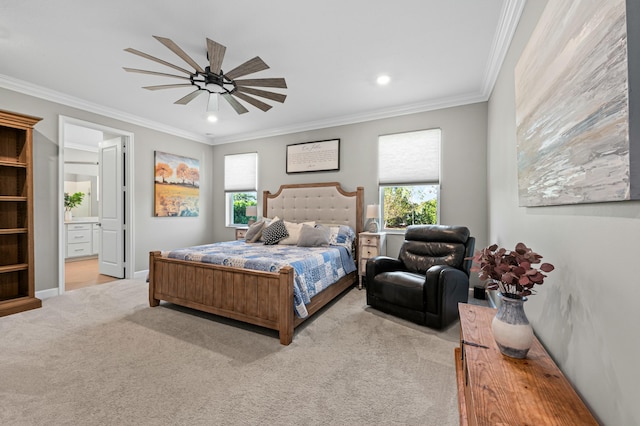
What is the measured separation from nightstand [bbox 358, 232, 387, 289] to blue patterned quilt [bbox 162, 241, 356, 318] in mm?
370

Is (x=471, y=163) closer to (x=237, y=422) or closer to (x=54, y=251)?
(x=237, y=422)

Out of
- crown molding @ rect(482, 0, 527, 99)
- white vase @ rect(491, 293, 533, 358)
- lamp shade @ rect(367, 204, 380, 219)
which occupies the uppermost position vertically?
crown molding @ rect(482, 0, 527, 99)

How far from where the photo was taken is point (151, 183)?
499 cm

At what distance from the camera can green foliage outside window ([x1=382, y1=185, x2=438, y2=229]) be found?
4.20m

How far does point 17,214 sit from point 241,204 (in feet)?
10.9

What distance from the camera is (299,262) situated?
278 centimetres

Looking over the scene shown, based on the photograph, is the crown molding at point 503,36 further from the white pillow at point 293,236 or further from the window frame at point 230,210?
the window frame at point 230,210

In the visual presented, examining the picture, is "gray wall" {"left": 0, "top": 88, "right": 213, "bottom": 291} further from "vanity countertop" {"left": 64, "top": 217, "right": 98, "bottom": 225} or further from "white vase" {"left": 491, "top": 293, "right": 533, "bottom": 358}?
"white vase" {"left": 491, "top": 293, "right": 533, "bottom": 358}

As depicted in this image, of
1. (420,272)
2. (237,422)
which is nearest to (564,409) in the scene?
(237,422)

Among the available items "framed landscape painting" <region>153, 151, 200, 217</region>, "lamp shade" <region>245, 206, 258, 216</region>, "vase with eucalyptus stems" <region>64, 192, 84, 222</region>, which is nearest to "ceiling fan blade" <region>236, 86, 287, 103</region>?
"lamp shade" <region>245, 206, 258, 216</region>

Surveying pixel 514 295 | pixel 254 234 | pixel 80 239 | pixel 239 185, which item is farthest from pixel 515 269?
pixel 80 239

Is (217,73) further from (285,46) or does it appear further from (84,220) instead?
(84,220)

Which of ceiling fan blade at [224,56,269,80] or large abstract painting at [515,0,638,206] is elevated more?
ceiling fan blade at [224,56,269,80]

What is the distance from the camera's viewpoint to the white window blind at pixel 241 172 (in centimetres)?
574
